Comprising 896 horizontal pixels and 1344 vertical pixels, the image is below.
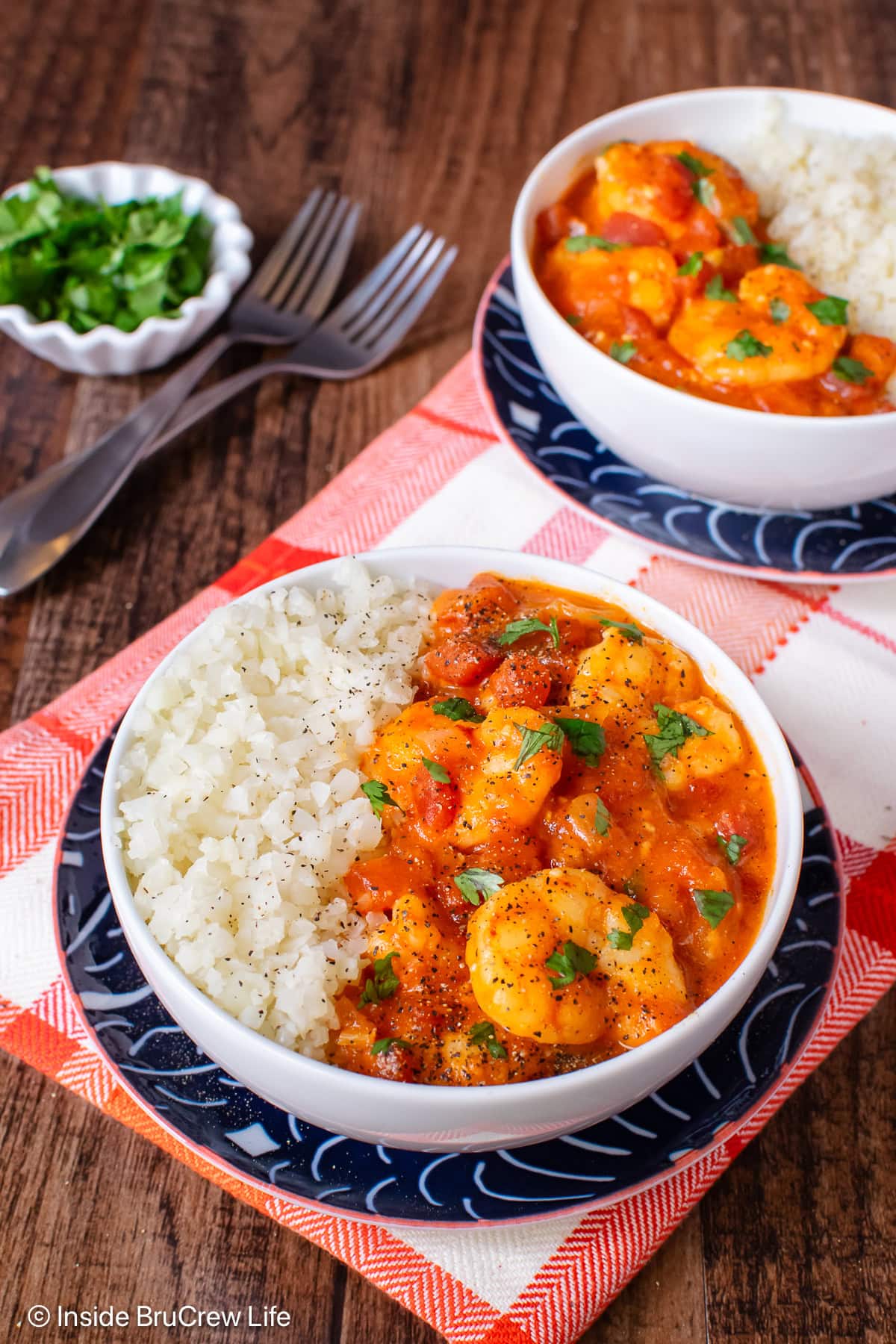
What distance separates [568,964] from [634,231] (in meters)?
2.30

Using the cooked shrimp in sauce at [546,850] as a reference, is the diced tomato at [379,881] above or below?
below

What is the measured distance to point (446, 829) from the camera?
232 centimetres

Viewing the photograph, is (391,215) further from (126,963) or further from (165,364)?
(126,963)

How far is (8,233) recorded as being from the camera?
393 centimetres

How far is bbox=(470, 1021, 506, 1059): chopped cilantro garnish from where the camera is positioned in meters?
2.03

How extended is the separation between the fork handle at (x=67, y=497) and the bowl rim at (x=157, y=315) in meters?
0.23

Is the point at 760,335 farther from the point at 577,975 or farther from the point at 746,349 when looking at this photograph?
the point at 577,975

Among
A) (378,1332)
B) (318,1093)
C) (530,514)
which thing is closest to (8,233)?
(530,514)

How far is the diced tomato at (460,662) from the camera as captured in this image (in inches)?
98.3

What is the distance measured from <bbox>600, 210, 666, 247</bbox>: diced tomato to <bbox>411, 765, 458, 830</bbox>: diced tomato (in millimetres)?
1907

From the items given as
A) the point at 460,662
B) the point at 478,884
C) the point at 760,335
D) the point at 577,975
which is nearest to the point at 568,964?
the point at 577,975

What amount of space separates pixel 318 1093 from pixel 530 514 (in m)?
1.92

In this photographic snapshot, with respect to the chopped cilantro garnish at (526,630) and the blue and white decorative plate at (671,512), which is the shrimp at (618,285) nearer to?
the blue and white decorative plate at (671,512)

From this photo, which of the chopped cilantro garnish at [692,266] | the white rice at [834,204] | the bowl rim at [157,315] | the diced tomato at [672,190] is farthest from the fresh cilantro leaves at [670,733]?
the bowl rim at [157,315]
